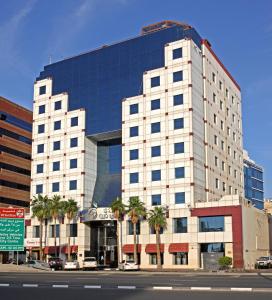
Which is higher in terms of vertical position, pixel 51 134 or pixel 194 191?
pixel 51 134

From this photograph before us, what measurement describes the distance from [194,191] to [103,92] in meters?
27.4

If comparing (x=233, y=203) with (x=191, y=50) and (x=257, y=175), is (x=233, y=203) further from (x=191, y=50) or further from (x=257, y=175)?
(x=257, y=175)

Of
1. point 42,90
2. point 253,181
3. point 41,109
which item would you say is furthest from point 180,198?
point 253,181

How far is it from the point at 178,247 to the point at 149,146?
18144 millimetres

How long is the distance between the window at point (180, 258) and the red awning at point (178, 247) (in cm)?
92

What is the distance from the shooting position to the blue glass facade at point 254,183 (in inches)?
6407

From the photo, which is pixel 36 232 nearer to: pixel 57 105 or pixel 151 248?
pixel 57 105

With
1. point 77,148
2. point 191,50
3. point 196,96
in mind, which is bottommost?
point 77,148

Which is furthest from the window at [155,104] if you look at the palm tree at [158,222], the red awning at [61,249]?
the red awning at [61,249]

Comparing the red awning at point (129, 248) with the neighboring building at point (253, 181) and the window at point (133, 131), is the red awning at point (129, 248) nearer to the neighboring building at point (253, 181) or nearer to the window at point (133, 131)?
the window at point (133, 131)

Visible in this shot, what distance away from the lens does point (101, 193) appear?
9206 cm

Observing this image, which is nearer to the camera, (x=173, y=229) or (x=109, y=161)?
(x=173, y=229)

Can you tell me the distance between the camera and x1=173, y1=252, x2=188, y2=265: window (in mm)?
77562

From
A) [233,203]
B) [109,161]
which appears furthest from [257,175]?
[233,203]
